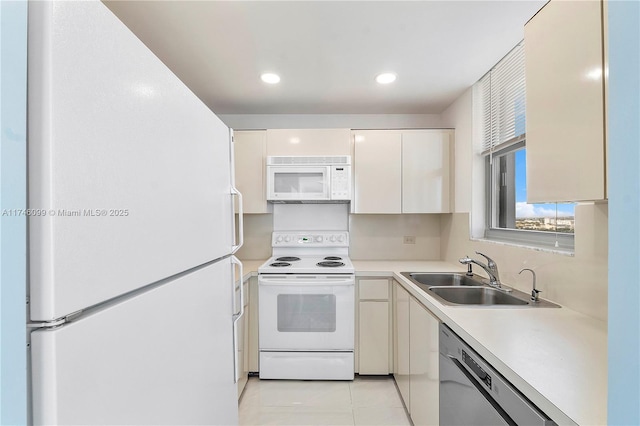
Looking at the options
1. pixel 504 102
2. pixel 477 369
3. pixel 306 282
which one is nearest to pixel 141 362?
pixel 477 369

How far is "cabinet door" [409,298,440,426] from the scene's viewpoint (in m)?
1.42

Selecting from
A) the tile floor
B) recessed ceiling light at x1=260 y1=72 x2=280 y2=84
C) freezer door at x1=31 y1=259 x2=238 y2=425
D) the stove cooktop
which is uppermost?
recessed ceiling light at x1=260 y1=72 x2=280 y2=84

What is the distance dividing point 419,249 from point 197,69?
8.21 feet

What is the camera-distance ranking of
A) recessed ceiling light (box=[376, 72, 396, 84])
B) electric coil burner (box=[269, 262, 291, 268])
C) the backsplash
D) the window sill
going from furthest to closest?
electric coil burner (box=[269, 262, 291, 268]) → recessed ceiling light (box=[376, 72, 396, 84]) → the window sill → the backsplash

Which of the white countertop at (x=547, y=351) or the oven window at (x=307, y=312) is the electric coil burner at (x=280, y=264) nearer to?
the oven window at (x=307, y=312)

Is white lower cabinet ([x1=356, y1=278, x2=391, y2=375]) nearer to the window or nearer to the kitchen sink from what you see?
the kitchen sink

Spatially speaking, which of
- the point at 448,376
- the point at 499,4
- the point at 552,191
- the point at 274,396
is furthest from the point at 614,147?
the point at 274,396

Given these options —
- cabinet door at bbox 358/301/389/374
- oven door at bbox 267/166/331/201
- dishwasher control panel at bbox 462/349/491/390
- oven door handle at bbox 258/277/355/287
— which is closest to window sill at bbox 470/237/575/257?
dishwasher control panel at bbox 462/349/491/390

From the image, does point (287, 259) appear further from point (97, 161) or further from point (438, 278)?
point (97, 161)

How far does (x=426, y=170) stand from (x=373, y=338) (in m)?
1.54

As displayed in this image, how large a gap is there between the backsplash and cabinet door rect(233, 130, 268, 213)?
76.9 inches

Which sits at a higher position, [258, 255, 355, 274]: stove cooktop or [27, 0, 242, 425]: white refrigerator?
[27, 0, 242, 425]: white refrigerator

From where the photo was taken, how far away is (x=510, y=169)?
2033 mm

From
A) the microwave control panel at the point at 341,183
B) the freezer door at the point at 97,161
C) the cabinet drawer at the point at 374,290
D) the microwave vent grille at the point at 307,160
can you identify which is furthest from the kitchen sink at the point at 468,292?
the freezer door at the point at 97,161
